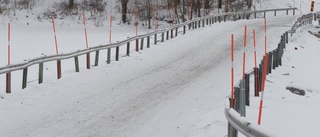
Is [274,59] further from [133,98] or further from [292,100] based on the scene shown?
[133,98]

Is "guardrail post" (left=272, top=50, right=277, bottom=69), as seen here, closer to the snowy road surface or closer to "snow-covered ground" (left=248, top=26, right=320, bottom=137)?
"snow-covered ground" (left=248, top=26, right=320, bottom=137)

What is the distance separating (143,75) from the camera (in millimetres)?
14227

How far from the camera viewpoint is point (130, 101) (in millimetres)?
10719

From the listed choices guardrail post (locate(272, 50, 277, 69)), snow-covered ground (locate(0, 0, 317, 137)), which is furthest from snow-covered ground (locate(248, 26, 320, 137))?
snow-covered ground (locate(0, 0, 317, 137))

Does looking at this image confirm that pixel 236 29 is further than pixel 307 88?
Yes

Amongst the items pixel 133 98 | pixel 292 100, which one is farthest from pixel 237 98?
pixel 292 100

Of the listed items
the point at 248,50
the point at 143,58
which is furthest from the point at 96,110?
the point at 248,50

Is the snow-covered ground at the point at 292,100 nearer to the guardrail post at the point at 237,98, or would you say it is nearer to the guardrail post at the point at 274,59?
the guardrail post at the point at 274,59

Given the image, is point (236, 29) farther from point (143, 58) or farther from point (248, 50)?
point (143, 58)

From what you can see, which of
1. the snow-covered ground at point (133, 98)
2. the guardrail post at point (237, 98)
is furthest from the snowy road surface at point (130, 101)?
the guardrail post at point (237, 98)

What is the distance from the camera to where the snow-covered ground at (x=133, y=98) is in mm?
8547

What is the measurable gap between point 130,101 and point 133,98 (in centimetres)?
33

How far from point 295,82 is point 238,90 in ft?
19.9

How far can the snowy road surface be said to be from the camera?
8484 mm
